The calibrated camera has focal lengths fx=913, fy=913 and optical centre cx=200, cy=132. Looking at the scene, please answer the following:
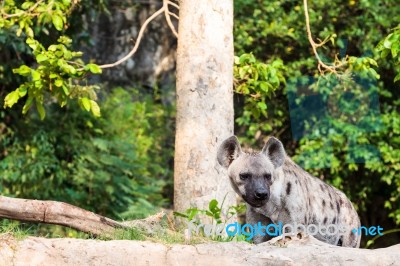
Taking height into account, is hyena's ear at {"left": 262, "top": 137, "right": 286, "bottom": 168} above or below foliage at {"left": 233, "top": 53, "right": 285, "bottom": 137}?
below

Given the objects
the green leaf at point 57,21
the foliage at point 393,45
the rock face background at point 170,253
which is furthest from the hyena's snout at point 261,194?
the green leaf at point 57,21

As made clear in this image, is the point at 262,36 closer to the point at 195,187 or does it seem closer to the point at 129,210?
the point at 129,210

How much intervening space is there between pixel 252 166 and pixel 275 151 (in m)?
0.21

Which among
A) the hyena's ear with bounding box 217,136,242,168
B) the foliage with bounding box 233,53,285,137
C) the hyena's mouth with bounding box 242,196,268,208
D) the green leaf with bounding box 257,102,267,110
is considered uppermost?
the foliage with bounding box 233,53,285,137

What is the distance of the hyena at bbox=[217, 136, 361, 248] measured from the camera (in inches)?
261

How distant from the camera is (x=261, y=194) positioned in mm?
6449

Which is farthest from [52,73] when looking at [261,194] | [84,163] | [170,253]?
[84,163]

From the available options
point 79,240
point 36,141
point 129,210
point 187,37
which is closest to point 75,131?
point 36,141

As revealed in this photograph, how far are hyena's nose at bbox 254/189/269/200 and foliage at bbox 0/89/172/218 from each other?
6.83 metres

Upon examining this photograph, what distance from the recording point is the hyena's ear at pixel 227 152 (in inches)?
270

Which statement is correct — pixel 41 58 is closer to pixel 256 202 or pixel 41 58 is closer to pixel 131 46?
pixel 256 202

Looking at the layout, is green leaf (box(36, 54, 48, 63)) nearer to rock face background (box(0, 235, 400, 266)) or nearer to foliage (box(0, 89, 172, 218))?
rock face background (box(0, 235, 400, 266))

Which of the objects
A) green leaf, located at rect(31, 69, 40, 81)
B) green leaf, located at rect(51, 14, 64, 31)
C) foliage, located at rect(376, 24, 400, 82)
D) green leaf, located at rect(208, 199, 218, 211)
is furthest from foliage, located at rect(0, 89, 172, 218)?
foliage, located at rect(376, 24, 400, 82)

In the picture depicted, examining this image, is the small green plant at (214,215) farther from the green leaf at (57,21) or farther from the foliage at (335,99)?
the foliage at (335,99)
